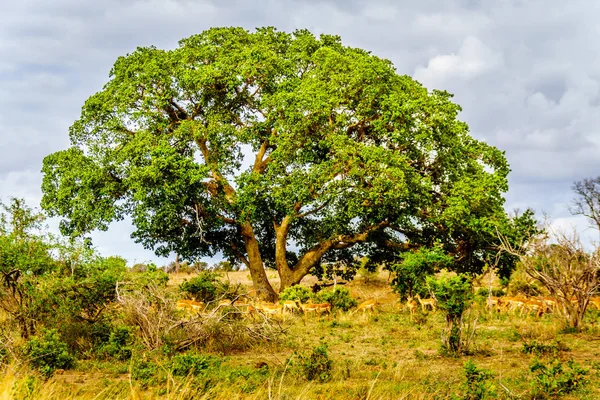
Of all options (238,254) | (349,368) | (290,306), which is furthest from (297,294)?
(349,368)

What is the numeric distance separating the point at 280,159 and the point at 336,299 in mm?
6010

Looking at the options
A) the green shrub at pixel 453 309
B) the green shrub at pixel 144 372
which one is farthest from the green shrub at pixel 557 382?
the green shrub at pixel 144 372

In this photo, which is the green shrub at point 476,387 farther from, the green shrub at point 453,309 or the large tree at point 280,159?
the large tree at point 280,159

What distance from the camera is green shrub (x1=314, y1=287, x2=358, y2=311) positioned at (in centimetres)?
2303

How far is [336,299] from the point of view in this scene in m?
23.2

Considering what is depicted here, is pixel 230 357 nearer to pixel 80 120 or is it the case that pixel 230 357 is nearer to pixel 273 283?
pixel 80 120

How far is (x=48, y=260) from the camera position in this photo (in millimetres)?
15078

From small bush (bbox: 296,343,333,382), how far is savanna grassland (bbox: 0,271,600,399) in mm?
20

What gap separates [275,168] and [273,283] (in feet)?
45.3

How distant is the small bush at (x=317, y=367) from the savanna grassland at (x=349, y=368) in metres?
0.02

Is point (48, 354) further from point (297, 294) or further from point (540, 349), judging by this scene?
point (297, 294)

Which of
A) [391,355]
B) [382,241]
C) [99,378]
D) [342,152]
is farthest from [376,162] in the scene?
[99,378]

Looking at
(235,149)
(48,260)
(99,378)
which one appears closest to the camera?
(99,378)

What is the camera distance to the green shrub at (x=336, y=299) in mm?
23031
